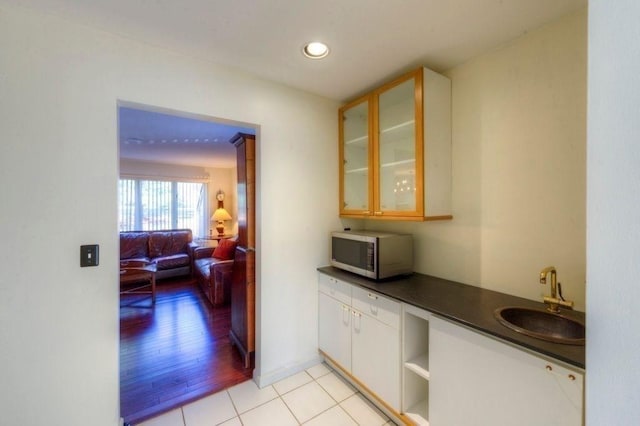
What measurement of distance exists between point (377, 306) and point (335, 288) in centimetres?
47

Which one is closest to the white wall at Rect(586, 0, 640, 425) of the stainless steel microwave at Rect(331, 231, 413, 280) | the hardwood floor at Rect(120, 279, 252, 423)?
the stainless steel microwave at Rect(331, 231, 413, 280)

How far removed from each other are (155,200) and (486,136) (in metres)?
6.13

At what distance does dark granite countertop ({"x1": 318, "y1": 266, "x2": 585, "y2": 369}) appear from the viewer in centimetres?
103

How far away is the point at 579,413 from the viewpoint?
942mm

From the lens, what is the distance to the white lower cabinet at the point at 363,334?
5.42ft

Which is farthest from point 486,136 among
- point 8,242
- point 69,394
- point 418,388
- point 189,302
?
point 189,302

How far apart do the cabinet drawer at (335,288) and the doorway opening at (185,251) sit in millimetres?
962

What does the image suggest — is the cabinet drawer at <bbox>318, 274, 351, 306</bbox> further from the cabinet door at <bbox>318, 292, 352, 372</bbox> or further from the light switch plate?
the light switch plate

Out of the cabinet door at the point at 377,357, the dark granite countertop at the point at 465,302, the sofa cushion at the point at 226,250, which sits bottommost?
the cabinet door at the point at 377,357

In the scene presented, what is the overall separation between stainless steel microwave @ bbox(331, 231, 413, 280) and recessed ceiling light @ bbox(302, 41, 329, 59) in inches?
51.9

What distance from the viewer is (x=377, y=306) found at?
1.75m

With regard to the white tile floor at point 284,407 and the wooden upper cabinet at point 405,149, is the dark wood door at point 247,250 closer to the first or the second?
the white tile floor at point 284,407

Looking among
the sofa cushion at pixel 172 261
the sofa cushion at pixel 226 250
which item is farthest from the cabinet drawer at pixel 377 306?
the sofa cushion at pixel 172 261

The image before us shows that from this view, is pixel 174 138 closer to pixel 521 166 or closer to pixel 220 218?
pixel 220 218
